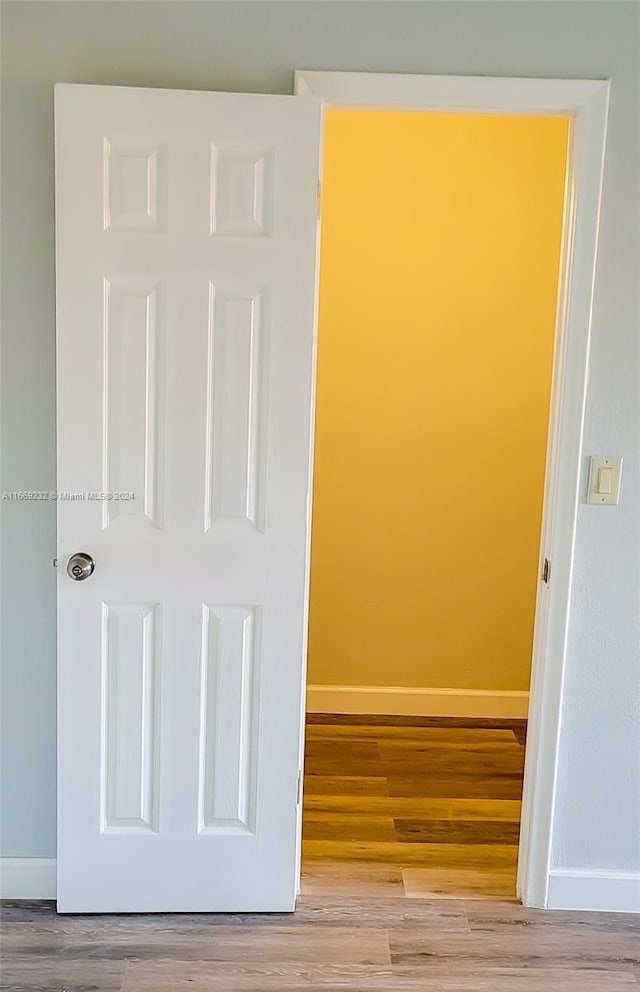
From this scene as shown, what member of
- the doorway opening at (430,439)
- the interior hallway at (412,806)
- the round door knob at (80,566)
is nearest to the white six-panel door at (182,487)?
the round door knob at (80,566)

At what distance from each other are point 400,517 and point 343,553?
0.89 ft

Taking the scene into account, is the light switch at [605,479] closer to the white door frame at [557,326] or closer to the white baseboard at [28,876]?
the white door frame at [557,326]

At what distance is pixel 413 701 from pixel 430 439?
109cm

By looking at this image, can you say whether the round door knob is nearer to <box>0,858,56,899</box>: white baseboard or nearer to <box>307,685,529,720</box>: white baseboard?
<box>0,858,56,899</box>: white baseboard

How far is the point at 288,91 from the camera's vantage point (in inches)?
76.7

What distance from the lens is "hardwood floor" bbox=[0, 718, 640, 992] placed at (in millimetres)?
1977

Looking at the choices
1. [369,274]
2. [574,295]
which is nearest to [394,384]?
[369,274]

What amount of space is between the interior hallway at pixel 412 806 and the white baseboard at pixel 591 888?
142 millimetres

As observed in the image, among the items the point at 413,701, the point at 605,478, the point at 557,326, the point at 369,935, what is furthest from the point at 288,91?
the point at 413,701

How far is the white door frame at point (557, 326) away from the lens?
1949 mm

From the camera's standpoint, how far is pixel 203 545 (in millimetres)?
2029

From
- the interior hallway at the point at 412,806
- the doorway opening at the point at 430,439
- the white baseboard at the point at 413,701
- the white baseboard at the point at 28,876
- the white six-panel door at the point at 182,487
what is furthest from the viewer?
the white baseboard at the point at 413,701

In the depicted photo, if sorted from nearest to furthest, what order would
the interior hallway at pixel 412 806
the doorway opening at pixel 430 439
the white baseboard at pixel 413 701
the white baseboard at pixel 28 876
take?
the white baseboard at pixel 28 876
the interior hallway at pixel 412 806
the doorway opening at pixel 430 439
the white baseboard at pixel 413 701

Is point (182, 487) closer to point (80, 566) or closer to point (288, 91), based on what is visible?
point (80, 566)
